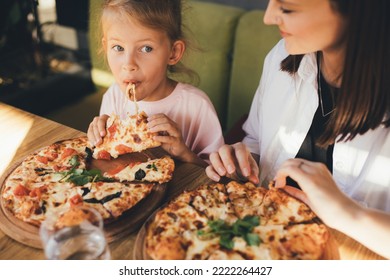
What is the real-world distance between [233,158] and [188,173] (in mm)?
136

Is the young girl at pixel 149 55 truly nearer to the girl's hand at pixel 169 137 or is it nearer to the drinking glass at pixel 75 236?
the girl's hand at pixel 169 137

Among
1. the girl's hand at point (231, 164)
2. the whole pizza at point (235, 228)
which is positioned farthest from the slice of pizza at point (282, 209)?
the girl's hand at point (231, 164)

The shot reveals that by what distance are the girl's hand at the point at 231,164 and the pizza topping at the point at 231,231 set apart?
0.60 ft

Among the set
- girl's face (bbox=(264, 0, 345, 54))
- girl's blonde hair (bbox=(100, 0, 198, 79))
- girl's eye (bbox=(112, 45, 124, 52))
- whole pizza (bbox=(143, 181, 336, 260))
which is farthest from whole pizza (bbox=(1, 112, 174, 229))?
girl's face (bbox=(264, 0, 345, 54))

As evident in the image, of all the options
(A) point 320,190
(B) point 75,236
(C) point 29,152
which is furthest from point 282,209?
(C) point 29,152

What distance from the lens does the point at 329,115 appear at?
1.16 m

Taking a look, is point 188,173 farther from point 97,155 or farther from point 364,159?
point 364,159

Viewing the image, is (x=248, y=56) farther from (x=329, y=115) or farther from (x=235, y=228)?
(x=235, y=228)

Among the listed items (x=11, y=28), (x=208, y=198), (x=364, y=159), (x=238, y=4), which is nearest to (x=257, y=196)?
(x=208, y=198)

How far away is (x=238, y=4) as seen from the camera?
6.31ft

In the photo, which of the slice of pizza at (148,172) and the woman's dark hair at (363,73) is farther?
the slice of pizza at (148,172)

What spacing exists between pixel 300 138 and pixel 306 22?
1.42 feet

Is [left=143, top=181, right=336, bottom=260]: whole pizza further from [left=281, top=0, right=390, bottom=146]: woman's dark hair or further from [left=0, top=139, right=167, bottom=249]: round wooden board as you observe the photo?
[left=281, top=0, right=390, bottom=146]: woman's dark hair

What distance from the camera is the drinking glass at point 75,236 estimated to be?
748mm
